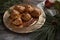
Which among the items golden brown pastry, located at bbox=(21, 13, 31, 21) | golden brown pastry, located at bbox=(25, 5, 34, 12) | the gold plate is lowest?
the gold plate

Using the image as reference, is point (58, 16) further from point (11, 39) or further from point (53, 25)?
point (11, 39)

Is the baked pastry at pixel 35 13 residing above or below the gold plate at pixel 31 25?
above

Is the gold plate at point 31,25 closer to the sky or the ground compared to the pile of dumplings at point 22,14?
closer to the ground

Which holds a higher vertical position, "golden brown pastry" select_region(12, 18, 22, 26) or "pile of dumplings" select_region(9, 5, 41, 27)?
"pile of dumplings" select_region(9, 5, 41, 27)

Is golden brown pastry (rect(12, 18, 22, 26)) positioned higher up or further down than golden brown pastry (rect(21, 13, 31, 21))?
further down

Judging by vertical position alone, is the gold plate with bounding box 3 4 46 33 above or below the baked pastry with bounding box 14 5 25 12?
below

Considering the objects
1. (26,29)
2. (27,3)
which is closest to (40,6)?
(27,3)

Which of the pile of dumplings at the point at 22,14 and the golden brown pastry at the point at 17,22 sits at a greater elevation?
the pile of dumplings at the point at 22,14

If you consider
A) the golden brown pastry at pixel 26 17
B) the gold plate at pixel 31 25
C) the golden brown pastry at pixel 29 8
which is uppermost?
the golden brown pastry at pixel 29 8

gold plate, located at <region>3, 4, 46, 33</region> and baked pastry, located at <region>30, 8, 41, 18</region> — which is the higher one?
baked pastry, located at <region>30, 8, 41, 18</region>
